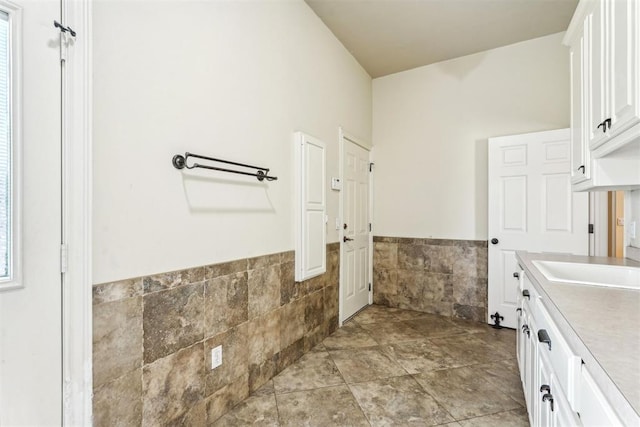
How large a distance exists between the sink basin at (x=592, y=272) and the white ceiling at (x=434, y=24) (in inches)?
89.1

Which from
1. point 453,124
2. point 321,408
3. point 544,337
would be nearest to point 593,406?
point 544,337

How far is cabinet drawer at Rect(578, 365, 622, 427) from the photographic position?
0.61 metres

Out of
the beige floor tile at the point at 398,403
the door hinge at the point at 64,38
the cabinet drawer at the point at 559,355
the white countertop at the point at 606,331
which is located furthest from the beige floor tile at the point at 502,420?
the door hinge at the point at 64,38

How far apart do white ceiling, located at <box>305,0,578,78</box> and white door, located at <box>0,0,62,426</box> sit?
2211 mm

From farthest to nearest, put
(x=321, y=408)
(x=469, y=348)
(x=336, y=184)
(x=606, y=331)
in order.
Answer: (x=336, y=184) → (x=469, y=348) → (x=321, y=408) → (x=606, y=331)

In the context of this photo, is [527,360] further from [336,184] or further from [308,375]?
[336,184]

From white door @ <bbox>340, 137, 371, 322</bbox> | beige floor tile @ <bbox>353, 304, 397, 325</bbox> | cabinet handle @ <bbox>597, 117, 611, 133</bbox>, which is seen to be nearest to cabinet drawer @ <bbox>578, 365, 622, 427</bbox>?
cabinet handle @ <bbox>597, 117, 611, 133</bbox>

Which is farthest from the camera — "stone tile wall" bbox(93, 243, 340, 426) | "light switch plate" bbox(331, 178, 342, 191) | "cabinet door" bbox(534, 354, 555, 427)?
"light switch plate" bbox(331, 178, 342, 191)

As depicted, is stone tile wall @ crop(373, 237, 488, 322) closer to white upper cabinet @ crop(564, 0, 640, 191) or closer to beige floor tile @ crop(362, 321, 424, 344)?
beige floor tile @ crop(362, 321, 424, 344)

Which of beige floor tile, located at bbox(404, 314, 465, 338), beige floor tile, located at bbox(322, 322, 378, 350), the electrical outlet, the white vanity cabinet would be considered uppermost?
the white vanity cabinet

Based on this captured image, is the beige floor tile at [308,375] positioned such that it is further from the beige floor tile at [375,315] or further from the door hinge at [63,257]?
the door hinge at [63,257]

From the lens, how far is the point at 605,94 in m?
1.41

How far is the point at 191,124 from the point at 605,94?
2.00 metres

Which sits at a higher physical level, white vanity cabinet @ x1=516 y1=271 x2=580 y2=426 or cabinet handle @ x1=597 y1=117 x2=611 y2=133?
cabinet handle @ x1=597 y1=117 x2=611 y2=133
